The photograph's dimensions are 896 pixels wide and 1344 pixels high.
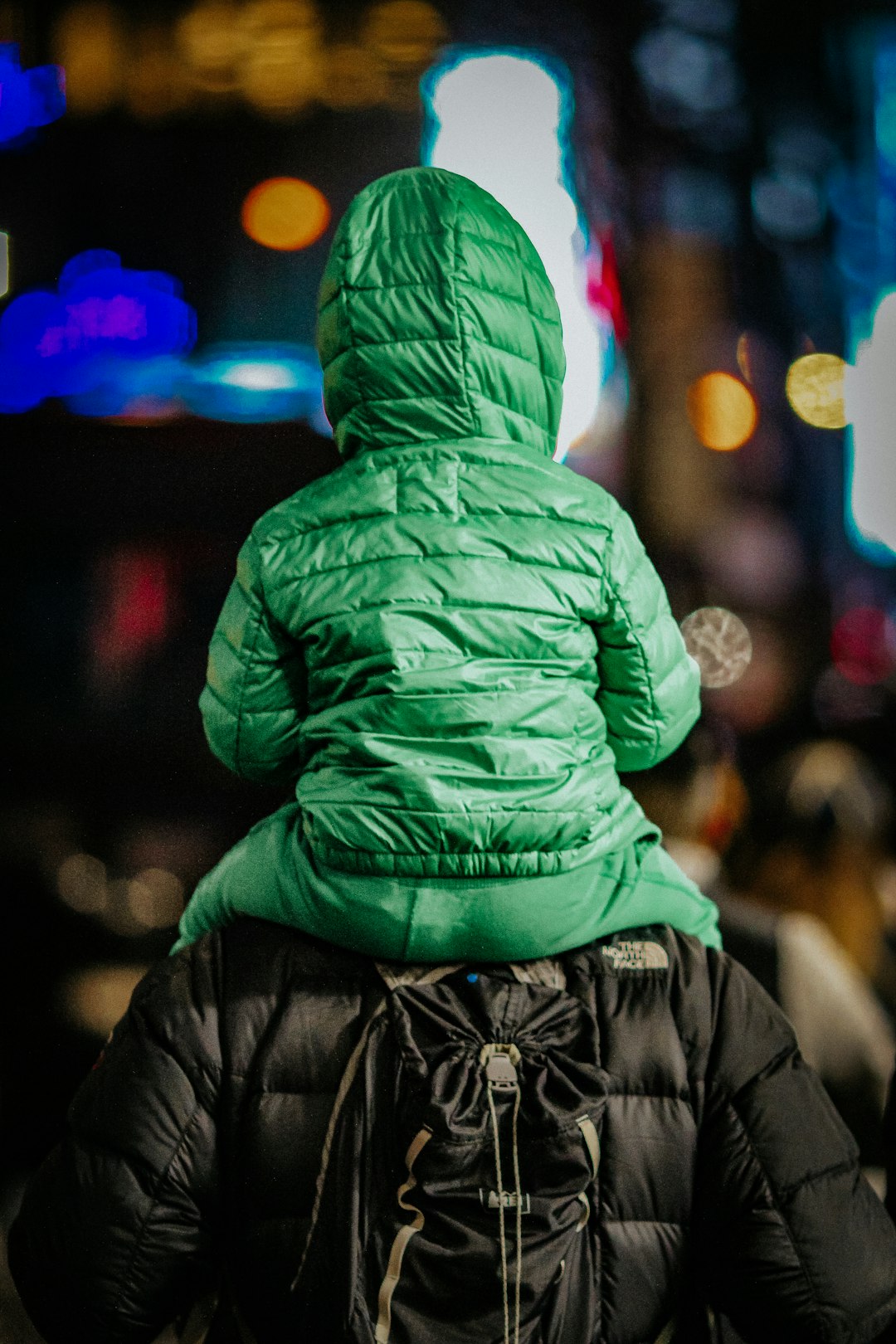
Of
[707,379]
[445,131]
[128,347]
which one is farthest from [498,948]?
[445,131]

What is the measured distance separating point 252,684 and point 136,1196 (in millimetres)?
660

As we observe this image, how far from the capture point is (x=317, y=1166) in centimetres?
126

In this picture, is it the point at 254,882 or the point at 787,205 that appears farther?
the point at 787,205

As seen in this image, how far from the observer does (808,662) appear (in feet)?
7.19

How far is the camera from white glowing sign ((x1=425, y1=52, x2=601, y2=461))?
7.00 feet

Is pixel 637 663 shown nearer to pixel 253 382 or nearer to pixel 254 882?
pixel 254 882

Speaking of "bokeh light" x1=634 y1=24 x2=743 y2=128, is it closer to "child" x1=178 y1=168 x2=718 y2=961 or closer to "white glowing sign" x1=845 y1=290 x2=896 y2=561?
"white glowing sign" x1=845 y1=290 x2=896 y2=561

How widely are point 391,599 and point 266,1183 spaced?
0.73m

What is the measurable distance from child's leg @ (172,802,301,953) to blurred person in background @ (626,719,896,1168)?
A: 1013mm

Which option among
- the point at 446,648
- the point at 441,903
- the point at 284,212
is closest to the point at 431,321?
the point at 446,648

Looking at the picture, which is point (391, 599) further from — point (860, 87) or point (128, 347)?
point (860, 87)

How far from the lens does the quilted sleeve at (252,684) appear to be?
4.75ft

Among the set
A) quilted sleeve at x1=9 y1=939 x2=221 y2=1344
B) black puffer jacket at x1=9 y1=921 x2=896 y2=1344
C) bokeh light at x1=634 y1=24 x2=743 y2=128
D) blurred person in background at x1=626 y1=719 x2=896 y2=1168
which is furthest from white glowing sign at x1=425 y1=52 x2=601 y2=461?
quilted sleeve at x1=9 y1=939 x2=221 y2=1344

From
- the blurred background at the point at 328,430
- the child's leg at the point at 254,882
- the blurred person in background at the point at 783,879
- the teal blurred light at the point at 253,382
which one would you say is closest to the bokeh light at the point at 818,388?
the blurred background at the point at 328,430
